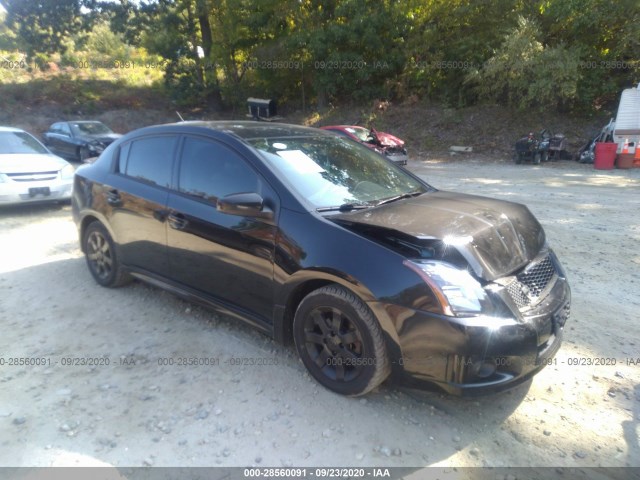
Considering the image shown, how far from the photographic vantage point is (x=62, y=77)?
96.2 feet

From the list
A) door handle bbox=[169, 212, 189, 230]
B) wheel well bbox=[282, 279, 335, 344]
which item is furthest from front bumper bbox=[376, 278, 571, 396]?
door handle bbox=[169, 212, 189, 230]

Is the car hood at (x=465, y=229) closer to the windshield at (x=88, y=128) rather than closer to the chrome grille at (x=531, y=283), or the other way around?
the chrome grille at (x=531, y=283)

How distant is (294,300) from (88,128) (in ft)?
50.4

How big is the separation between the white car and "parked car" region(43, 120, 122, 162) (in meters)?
6.10

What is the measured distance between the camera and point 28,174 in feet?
25.5

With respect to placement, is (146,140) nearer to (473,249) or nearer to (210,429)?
(210,429)

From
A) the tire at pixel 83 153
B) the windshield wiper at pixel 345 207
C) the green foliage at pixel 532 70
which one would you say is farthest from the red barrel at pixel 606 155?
the tire at pixel 83 153

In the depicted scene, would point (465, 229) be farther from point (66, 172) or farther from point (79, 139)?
point (79, 139)

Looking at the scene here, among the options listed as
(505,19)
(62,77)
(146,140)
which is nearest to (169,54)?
(62,77)

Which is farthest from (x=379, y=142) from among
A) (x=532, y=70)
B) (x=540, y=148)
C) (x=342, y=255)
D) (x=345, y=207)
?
(x=342, y=255)

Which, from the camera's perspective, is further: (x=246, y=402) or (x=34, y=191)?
(x=34, y=191)

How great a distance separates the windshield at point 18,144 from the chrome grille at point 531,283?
349 inches

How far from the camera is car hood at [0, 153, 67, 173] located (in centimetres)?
766

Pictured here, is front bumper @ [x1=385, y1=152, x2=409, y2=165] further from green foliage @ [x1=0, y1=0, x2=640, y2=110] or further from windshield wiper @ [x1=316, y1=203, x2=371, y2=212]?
windshield wiper @ [x1=316, y1=203, x2=371, y2=212]
